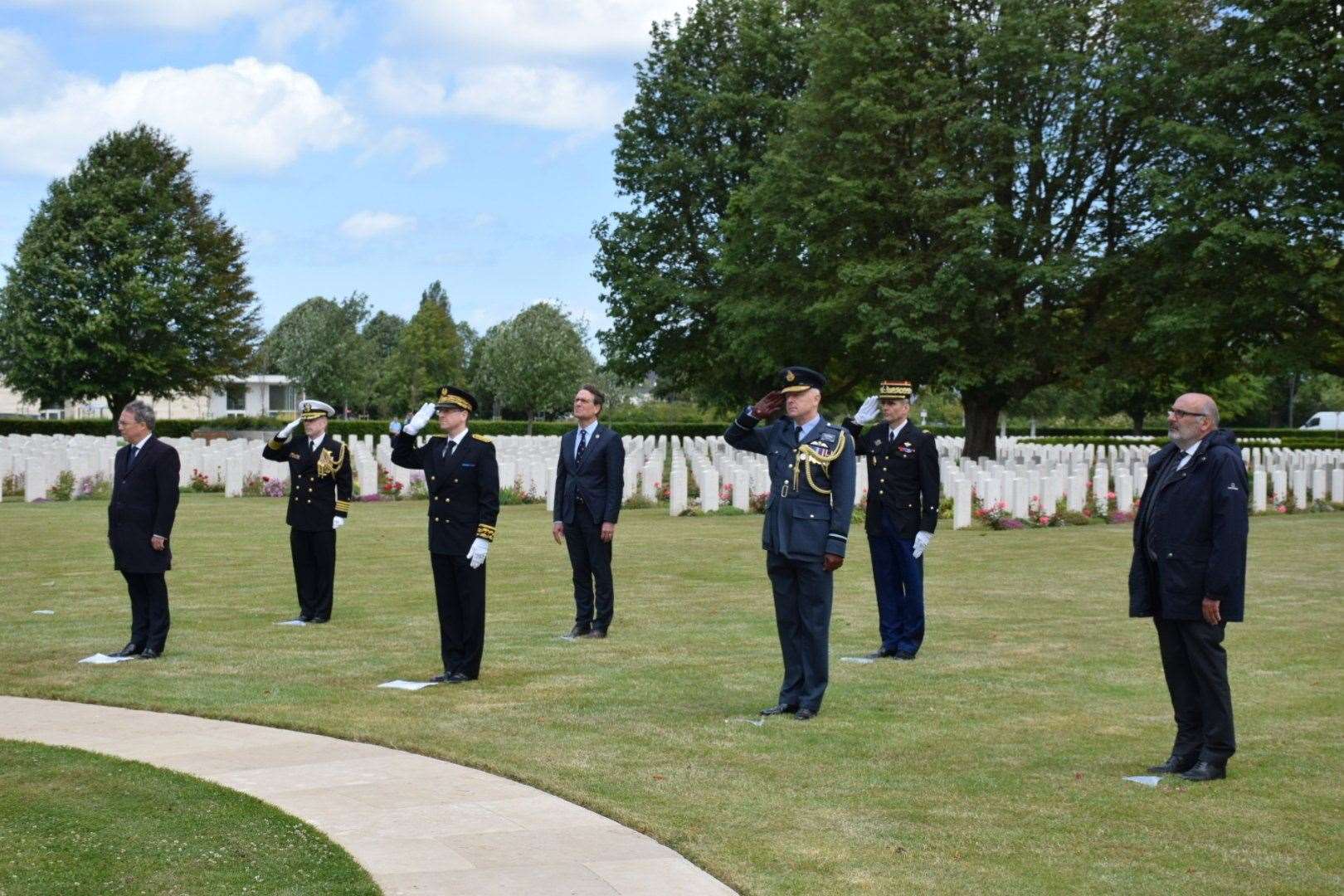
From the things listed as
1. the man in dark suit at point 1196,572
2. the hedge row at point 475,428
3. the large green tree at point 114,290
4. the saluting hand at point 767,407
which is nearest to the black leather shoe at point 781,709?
the saluting hand at point 767,407

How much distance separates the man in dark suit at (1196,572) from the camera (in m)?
6.10

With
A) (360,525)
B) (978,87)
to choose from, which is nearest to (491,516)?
(360,525)

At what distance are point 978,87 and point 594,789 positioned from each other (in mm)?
26636

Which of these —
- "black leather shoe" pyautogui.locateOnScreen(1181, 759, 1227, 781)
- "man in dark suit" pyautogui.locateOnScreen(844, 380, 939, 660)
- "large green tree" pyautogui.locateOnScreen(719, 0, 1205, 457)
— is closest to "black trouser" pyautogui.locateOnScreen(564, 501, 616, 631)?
"man in dark suit" pyautogui.locateOnScreen(844, 380, 939, 660)

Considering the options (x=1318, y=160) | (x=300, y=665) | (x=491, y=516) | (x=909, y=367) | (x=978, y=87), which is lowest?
(x=300, y=665)

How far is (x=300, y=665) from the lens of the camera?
8.91 m

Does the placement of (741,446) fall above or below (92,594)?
above

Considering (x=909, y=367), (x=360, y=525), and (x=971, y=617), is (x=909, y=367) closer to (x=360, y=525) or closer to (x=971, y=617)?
(x=360, y=525)

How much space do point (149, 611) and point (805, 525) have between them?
4348 mm

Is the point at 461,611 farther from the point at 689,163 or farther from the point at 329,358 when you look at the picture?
the point at 329,358

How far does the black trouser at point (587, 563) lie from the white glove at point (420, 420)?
1955 mm

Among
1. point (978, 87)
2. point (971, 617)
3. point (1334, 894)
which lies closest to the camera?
point (1334, 894)

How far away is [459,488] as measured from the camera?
8.58m

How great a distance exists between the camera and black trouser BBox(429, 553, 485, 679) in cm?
848
